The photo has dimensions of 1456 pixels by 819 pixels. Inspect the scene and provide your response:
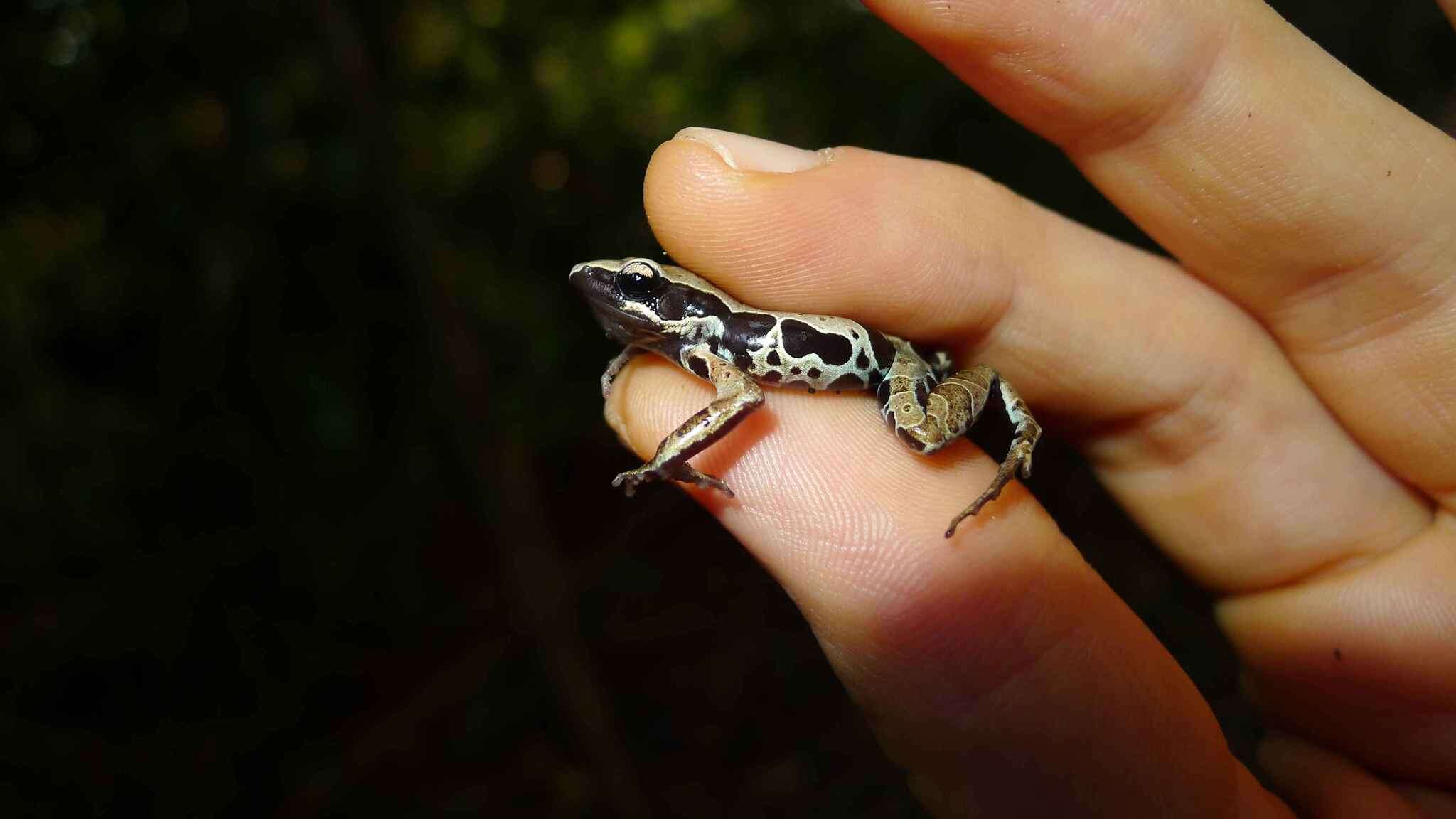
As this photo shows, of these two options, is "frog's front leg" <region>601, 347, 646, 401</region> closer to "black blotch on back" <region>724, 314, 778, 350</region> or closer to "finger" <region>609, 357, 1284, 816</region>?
"black blotch on back" <region>724, 314, 778, 350</region>

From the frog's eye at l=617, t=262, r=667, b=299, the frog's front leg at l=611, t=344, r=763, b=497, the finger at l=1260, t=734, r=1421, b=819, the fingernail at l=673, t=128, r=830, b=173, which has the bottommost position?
the finger at l=1260, t=734, r=1421, b=819

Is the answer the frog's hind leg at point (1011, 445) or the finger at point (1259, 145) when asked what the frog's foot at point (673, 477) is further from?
the finger at point (1259, 145)

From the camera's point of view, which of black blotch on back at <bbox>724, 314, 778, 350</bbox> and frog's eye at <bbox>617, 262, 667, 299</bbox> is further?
frog's eye at <bbox>617, 262, 667, 299</bbox>

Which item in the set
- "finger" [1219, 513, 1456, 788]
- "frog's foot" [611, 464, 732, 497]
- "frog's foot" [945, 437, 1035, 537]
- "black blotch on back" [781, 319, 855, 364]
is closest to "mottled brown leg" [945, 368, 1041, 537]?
"frog's foot" [945, 437, 1035, 537]

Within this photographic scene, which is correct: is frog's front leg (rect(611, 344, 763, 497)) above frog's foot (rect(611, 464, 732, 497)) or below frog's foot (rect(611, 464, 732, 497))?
above

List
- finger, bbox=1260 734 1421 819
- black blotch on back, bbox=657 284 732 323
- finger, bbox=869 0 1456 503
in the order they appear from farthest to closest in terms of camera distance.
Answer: black blotch on back, bbox=657 284 732 323 < finger, bbox=1260 734 1421 819 < finger, bbox=869 0 1456 503

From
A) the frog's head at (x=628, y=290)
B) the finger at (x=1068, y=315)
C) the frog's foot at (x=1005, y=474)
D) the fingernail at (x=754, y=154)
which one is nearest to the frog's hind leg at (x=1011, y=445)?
the frog's foot at (x=1005, y=474)

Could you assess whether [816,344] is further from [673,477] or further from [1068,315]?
[1068,315]

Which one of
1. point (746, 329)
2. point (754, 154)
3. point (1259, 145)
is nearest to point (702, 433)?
point (746, 329)
